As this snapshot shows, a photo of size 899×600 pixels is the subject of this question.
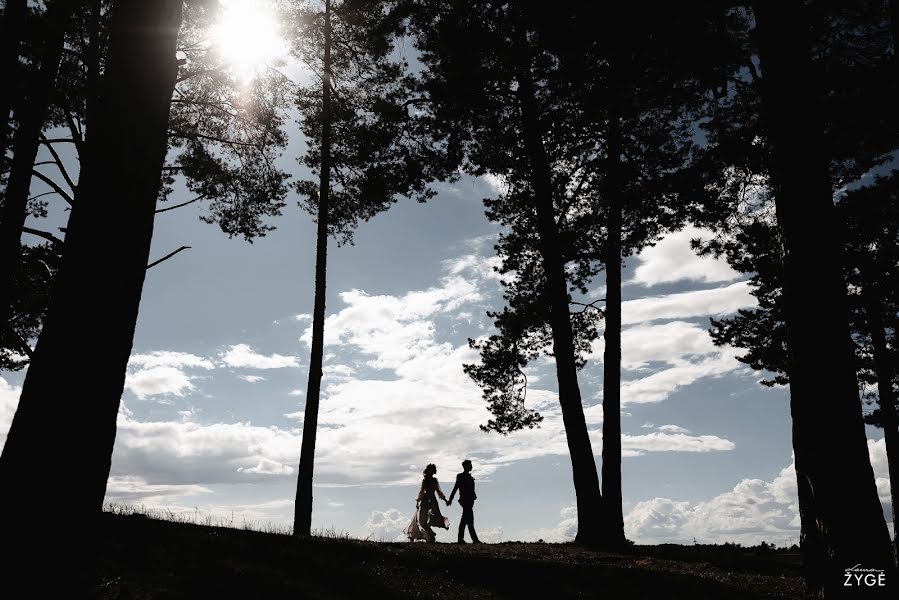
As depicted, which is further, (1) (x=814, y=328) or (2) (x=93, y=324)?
(1) (x=814, y=328)

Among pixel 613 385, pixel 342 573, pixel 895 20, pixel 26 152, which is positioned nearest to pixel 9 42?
pixel 26 152

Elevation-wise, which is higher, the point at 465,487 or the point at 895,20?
the point at 895,20

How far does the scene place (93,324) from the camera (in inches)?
153

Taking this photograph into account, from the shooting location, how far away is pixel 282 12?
555 inches

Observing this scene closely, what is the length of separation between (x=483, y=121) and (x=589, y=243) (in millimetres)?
3905

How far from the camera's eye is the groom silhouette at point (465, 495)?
1409 centimetres

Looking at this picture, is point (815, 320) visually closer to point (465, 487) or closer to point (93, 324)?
point (93, 324)

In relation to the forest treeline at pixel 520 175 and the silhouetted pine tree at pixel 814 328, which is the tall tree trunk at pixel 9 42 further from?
the silhouetted pine tree at pixel 814 328

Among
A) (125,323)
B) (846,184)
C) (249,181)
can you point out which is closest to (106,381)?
(125,323)

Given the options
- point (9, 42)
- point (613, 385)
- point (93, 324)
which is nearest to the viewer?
point (93, 324)

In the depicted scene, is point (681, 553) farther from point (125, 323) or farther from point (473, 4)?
point (125, 323)

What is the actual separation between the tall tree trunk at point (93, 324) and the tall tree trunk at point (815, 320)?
6892mm

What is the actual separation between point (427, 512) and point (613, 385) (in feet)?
17.4

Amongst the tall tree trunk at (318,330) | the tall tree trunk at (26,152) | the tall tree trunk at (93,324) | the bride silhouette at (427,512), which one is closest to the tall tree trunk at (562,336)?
the bride silhouette at (427,512)
